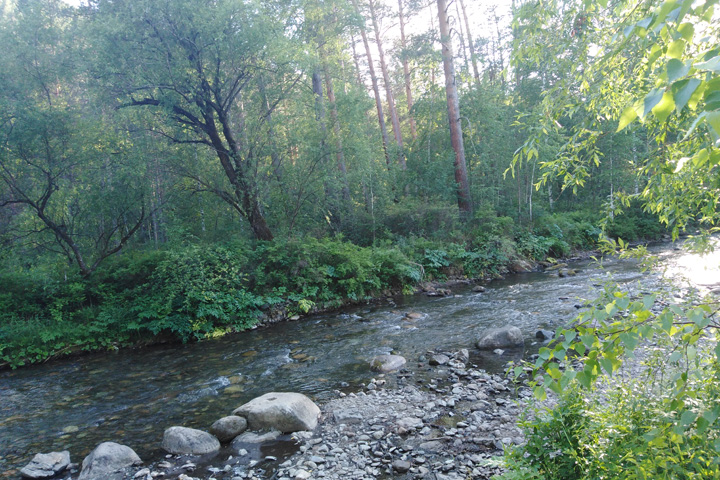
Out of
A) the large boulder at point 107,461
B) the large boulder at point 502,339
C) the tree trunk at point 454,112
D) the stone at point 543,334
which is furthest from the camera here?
the tree trunk at point 454,112

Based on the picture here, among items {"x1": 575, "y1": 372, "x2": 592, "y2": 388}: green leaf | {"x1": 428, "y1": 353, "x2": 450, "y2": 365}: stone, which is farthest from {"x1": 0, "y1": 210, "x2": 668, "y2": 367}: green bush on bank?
{"x1": 575, "y1": 372, "x2": 592, "y2": 388}: green leaf

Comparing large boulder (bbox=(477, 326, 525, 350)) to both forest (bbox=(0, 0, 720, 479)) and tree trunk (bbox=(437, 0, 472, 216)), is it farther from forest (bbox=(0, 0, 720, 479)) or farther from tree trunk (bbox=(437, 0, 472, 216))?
tree trunk (bbox=(437, 0, 472, 216))

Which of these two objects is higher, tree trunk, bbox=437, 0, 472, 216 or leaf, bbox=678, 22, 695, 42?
tree trunk, bbox=437, 0, 472, 216

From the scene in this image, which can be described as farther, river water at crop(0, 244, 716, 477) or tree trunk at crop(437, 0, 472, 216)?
tree trunk at crop(437, 0, 472, 216)

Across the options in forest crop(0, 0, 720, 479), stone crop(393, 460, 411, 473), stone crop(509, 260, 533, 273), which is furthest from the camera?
stone crop(509, 260, 533, 273)

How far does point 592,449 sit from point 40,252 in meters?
14.7

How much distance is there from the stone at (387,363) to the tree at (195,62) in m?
8.15

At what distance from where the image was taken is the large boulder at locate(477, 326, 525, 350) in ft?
25.6

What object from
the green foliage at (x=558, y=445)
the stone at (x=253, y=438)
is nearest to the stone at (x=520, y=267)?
the stone at (x=253, y=438)

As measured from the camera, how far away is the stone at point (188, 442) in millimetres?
A: 5107

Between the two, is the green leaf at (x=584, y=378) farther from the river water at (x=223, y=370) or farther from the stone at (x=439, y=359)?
the stone at (x=439, y=359)

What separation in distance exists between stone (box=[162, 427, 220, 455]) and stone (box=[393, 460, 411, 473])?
2259 millimetres

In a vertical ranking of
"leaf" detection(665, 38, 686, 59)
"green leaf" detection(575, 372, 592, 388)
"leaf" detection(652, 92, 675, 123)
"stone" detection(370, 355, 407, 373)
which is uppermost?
"leaf" detection(665, 38, 686, 59)

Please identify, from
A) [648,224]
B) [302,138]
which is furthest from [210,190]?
[648,224]
